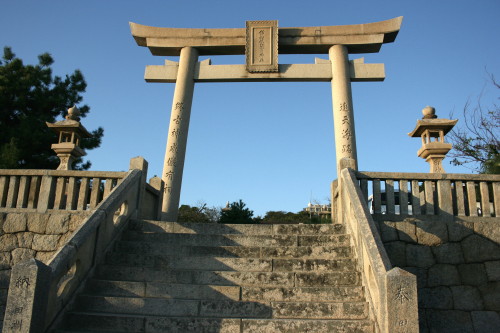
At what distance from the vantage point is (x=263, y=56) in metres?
10.2

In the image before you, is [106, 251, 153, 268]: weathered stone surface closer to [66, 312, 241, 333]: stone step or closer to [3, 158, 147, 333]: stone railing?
[3, 158, 147, 333]: stone railing

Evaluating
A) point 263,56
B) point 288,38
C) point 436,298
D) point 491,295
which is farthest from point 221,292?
point 288,38

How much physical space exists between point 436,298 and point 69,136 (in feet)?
27.3

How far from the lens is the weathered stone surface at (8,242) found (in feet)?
19.8

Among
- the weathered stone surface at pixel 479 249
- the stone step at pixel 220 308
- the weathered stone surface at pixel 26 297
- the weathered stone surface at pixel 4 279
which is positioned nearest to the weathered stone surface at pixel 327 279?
the stone step at pixel 220 308

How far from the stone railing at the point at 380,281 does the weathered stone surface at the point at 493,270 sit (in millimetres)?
1872

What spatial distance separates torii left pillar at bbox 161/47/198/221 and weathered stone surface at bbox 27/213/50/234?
3.14 metres

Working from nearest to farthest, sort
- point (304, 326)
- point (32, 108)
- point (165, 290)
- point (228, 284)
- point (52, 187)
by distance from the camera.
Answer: point (304, 326) < point (165, 290) < point (228, 284) < point (52, 187) < point (32, 108)

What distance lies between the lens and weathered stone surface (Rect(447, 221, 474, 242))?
584 cm

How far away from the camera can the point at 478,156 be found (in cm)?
1260

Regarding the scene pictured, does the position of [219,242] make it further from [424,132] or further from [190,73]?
[190,73]

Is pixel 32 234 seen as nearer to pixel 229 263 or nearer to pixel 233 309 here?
pixel 229 263

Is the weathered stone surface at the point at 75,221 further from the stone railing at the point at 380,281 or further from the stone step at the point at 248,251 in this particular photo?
the stone railing at the point at 380,281

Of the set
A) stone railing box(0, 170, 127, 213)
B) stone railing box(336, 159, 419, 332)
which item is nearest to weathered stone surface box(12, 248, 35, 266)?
stone railing box(0, 170, 127, 213)
